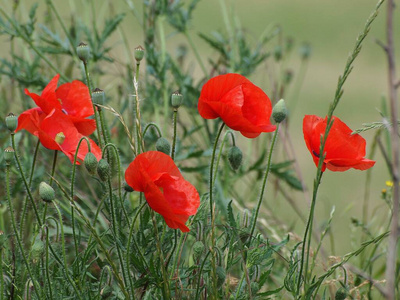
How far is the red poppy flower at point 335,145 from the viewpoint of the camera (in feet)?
3.80

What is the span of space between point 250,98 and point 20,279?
21.1 inches

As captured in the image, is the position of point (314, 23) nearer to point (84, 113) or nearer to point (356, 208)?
point (356, 208)

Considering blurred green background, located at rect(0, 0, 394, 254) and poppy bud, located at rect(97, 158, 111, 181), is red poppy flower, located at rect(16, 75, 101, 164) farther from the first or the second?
blurred green background, located at rect(0, 0, 394, 254)

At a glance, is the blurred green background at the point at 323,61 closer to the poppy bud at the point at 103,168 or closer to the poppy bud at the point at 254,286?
the poppy bud at the point at 254,286

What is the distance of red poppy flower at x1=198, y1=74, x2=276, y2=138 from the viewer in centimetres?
114

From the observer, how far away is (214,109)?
3.78 ft

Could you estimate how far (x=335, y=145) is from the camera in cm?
116

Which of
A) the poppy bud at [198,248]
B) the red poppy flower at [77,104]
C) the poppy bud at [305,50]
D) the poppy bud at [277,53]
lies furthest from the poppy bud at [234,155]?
the poppy bud at [305,50]

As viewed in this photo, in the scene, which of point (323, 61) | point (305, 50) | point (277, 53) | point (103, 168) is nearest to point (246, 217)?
point (103, 168)

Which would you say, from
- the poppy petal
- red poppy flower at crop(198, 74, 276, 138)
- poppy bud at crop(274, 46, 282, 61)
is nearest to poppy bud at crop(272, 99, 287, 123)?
red poppy flower at crop(198, 74, 276, 138)

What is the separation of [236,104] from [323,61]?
3.67m

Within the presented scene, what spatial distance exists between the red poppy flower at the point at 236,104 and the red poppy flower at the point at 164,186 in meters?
0.11

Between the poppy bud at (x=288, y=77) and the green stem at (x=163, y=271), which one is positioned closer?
the green stem at (x=163, y=271)

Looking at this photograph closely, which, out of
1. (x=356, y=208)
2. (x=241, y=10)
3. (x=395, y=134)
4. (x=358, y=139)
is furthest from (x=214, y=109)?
(x=241, y=10)
